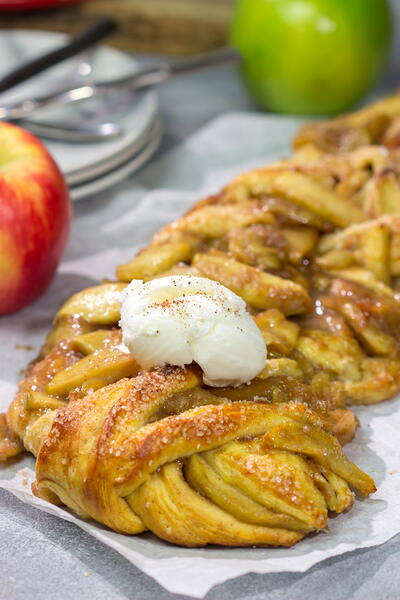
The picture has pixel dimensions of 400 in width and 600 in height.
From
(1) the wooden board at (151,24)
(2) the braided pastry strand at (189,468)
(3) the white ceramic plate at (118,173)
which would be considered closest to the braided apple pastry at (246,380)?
(2) the braided pastry strand at (189,468)

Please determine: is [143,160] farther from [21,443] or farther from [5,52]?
[21,443]

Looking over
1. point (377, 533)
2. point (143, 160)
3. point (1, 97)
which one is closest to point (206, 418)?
point (377, 533)

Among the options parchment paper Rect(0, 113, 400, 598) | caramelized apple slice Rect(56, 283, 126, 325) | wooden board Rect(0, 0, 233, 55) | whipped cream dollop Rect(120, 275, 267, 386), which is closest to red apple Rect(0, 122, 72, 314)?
parchment paper Rect(0, 113, 400, 598)

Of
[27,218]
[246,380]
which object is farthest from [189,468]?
[27,218]

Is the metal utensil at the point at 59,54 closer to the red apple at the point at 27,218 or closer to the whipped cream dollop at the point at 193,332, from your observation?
the red apple at the point at 27,218

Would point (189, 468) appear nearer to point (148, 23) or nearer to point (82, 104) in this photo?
point (82, 104)
